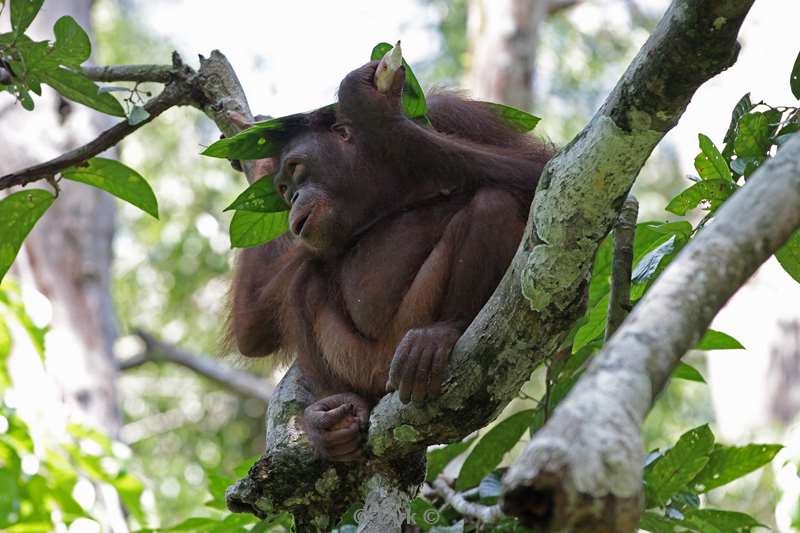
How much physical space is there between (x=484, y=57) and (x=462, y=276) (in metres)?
8.38

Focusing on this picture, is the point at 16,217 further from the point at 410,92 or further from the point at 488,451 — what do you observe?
the point at 488,451

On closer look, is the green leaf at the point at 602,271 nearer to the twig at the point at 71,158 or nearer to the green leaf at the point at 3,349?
the twig at the point at 71,158

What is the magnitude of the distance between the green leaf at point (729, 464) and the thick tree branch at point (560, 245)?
3.15 ft

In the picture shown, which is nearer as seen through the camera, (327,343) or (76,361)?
(327,343)

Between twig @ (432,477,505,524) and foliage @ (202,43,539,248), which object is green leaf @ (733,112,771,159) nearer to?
foliage @ (202,43,539,248)

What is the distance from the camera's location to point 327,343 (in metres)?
3.91

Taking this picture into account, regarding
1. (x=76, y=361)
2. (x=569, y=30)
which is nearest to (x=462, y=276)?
(x=76, y=361)

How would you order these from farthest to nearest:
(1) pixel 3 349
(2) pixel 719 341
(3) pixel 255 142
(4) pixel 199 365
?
(4) pixel 199 365
(1) pixel 3 349
(3) pixel 255 142
(2) pixel 719 341

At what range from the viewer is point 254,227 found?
3836 millimetres

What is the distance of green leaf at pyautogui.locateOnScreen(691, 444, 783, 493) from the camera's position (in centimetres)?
344

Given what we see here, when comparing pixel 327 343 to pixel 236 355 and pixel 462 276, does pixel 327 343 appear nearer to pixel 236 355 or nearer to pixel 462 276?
pixel 462 276

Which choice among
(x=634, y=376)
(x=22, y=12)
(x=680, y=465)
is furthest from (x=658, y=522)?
(x=22, y=12)

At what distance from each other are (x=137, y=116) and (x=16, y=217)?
58cm

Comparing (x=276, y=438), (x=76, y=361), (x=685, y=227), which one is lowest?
(x=276, y=438)
